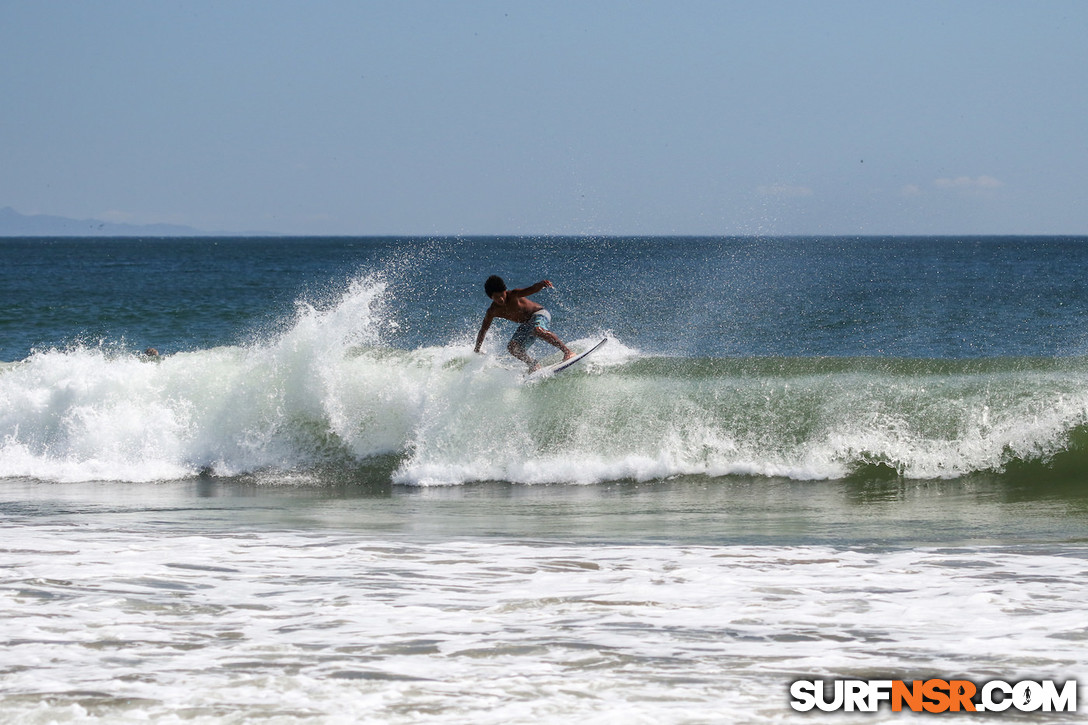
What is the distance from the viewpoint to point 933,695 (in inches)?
178

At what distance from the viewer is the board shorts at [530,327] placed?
41.8 ft

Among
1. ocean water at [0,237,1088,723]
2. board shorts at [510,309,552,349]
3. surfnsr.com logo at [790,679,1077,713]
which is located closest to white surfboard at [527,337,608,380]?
ocean water at [0,237,1088,723]

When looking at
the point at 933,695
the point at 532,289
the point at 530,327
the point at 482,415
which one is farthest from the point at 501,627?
the point at 530,327

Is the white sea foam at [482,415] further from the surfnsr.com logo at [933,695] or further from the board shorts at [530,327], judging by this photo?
the surfnsr.com logo at [933,695]

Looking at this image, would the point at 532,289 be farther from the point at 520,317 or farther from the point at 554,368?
the point at 554,368

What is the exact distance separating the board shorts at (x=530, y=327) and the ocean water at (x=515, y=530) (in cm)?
39

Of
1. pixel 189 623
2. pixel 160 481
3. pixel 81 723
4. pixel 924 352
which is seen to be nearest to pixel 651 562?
pixel 189 623

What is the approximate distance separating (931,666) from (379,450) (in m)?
8.77

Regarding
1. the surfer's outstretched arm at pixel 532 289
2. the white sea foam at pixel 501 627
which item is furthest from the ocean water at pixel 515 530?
the surfer's outstretched arm at pixel 532 289

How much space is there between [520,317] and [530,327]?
179 mm

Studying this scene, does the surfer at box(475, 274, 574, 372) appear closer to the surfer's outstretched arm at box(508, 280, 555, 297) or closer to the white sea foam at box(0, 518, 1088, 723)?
the surfer's outstretched arm at box(508, 280, 555, 297)

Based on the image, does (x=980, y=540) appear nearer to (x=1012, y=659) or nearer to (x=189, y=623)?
(x=1012, y=659)

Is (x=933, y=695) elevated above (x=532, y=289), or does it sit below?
below

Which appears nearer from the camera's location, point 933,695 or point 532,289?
point 933,695
